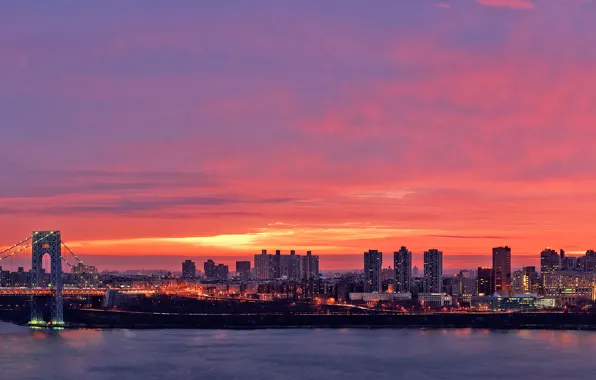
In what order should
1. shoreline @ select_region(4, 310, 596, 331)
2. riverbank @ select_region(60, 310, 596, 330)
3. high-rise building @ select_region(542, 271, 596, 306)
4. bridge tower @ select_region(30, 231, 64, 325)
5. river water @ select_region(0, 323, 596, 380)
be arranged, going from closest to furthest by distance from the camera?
river water @ select_region(0, 323, 596, 380)
bridge tower @ select_region(30, 231, 64, 325)
shoreline @ select_region(4, 310, 596, 331)
riverbank @ select_region(60, 310, 596, 330)
high-rise building @ select_region(542, 271, 596, 306)

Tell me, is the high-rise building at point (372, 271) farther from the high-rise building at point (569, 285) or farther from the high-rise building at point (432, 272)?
the high-rise building at point (569, 285)

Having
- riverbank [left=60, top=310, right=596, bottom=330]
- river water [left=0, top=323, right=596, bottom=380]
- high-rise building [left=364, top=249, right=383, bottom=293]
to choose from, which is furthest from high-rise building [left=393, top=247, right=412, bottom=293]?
river water [left=0, top=323, right=596, bottom=380]

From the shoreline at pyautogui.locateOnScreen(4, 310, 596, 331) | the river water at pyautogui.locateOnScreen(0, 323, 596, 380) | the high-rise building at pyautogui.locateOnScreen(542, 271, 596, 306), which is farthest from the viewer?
the high-rise building at pyautogui.locateOnScreen(542, 271, 596, 306)

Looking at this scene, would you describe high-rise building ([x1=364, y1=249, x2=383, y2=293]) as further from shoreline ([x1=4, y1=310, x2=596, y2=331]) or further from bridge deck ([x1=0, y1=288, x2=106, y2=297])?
bridge deck ([x1=0, y1=288, x2=106, y2=297])

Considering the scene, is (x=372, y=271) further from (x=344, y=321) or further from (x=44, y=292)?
(x=44, y=292)

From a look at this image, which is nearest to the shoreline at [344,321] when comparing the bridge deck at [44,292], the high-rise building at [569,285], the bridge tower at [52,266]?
the bridge deck at [44,292]

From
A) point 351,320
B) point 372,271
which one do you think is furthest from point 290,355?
point 372,271
